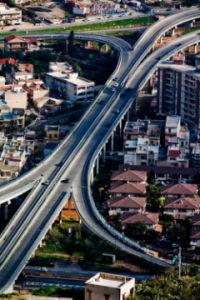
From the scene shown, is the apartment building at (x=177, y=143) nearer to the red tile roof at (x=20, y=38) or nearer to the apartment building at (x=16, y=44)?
the apartment building at (x=16, y=44)

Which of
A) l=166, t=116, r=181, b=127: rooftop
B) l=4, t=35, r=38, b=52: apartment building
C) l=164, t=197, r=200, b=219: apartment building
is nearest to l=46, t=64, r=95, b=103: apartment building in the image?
l=4, t=35, r=38, b=52: apartment building

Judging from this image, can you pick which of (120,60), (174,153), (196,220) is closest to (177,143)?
(174,153)

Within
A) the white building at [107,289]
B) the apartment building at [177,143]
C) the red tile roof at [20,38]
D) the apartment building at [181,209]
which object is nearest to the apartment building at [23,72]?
the red tile roof at [20,38]

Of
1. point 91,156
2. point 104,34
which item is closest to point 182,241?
point 91,156

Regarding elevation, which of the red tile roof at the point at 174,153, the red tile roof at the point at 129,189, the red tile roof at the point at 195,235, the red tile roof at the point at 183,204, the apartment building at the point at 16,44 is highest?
the apartment building at the point at 16,44

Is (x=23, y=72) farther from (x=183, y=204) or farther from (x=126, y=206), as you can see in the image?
(x=183, y=204)

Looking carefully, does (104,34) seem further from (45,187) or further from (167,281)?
(167,281)
